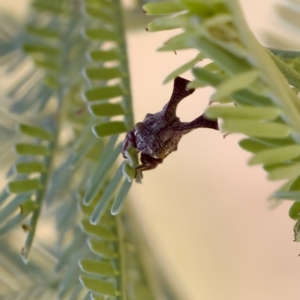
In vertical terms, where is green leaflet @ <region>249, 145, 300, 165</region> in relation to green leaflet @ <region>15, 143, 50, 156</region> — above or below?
above

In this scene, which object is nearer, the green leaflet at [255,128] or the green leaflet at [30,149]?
the green leaflet at [255,128]

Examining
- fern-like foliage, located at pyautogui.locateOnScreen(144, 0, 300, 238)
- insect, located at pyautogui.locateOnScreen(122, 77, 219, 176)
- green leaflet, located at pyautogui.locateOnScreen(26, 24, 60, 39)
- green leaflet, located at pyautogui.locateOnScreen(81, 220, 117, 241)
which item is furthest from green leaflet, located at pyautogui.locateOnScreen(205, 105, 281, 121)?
green leaflet, located at pyautogui.locateOnScreen(26, 24, 60, 39)

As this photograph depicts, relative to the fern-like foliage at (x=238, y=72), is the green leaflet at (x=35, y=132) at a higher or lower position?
lower

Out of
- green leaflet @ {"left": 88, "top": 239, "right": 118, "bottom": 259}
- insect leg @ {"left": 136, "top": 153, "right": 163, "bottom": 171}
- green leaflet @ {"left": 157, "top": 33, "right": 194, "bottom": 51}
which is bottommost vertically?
green leaflet @ {"left": 88, "top": 239, "right": 118, "bottom": 259}

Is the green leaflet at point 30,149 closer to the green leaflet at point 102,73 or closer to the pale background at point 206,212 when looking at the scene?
the green leaflet at point 102,73

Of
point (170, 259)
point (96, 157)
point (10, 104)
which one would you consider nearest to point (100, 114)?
point (96, 157)

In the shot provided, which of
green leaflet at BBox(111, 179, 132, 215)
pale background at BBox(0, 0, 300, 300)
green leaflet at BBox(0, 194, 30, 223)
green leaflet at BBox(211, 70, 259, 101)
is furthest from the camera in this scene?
pale background at BBox(0, 0, 300, 300)

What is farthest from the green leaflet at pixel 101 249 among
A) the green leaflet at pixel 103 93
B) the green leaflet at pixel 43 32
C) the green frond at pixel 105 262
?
the green leaflet at pixel 43 32

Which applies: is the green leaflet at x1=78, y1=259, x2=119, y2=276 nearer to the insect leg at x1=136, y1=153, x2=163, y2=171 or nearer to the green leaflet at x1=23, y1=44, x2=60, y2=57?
the insect leg at x1=136, y1=153, x2=163, y2=171
